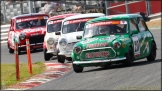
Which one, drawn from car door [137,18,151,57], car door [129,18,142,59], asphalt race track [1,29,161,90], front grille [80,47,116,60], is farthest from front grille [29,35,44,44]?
front grille [80,47,116,60]

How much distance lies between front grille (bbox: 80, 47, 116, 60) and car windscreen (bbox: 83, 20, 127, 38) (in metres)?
0.93

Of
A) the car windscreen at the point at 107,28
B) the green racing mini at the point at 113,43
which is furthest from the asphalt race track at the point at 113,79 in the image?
the car windscreen at the point at 107,28

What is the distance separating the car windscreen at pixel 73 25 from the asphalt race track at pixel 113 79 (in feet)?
11.7

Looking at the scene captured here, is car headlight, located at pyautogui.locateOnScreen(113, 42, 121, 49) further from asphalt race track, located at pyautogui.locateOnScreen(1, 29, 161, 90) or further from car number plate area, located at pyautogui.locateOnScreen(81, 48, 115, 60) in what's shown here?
asphalt race track, located at pyautogui.locateOnScreen(1, 29, 161, 90)

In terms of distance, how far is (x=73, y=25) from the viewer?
64.5 feet

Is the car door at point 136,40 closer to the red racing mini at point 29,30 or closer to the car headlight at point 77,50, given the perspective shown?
the car headlight at point 77,50

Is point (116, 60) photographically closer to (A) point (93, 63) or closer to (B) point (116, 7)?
(A) point (93, 63)

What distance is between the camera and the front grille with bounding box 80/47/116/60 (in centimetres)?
1473

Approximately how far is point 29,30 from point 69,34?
23.6ft

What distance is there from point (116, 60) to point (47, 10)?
63.7ft

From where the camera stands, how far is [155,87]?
10.8 metres

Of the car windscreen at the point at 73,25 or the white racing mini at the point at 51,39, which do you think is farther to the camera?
the white racing mini at the point at 51,39

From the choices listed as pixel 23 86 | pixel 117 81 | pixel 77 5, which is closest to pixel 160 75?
pixel 117 81

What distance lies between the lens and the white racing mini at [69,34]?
18578mm
